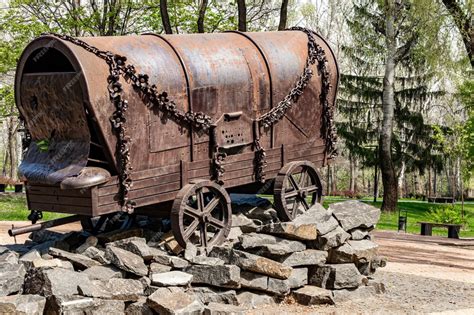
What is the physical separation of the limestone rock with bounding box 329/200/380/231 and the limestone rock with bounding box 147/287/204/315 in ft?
10.8

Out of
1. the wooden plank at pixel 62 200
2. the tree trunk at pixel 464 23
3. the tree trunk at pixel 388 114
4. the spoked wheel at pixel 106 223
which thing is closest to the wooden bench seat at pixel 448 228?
the tree trunk at pixel 388 114

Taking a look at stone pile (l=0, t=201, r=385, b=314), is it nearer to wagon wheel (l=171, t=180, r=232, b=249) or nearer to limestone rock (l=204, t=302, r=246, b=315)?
limestone rock (l=204, t=302, r=246, b=315)

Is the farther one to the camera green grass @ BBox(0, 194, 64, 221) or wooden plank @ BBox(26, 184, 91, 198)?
green grass @ BBox(0, 194, 64, 221)

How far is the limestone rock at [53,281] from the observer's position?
8461 millimetres

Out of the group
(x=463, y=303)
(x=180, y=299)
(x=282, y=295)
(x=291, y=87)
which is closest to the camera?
(x=180, y=299)

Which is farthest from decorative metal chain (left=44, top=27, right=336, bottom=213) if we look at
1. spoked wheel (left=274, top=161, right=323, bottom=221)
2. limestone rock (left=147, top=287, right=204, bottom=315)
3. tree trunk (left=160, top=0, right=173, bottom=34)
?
tree trunk (left=160, top=0, right=173, bottom=34)

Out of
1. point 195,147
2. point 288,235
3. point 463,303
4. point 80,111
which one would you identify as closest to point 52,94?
point 80,111

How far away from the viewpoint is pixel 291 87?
454 inches

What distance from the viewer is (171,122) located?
10008 millimetres

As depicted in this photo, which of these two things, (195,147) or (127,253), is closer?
(127,253)

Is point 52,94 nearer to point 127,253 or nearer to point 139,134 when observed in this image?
point 139,134

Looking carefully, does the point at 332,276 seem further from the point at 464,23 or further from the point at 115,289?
the point at 464,23

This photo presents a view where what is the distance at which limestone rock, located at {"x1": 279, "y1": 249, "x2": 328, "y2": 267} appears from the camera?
1022cm

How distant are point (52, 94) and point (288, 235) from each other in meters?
3.70
